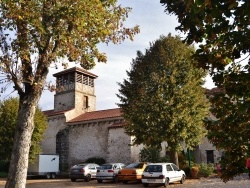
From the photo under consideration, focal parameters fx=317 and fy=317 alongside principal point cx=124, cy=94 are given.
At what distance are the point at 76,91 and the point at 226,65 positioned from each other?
132ft

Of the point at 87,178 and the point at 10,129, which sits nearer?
the point at 87,178

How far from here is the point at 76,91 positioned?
4469 centimetres

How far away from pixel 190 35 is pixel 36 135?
3126cm

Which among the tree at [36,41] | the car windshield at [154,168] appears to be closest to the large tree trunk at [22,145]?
the tree at [36,41]

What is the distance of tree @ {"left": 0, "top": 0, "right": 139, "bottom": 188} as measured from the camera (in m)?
8.87

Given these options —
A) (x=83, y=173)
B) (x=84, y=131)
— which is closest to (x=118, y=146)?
(x=84, y=131)

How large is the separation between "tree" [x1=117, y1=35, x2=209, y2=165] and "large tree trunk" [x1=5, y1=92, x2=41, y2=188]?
1476 centimetres

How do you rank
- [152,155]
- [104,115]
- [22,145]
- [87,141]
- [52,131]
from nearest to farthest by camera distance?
1. [22,145]
2. [152,155]
3. [87,141]
4. [104,115]
5. [52,131]

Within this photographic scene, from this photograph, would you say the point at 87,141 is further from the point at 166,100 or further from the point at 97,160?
the point at 166,100

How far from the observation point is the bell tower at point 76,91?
44.7 metres

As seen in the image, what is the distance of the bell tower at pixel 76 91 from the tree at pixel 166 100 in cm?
2031

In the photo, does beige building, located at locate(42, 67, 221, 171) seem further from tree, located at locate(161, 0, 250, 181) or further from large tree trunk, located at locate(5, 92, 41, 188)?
tree, located at locate(161, 0, 250, 181)

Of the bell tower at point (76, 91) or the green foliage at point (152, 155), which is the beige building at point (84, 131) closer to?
the bell tower at point (76, 91)

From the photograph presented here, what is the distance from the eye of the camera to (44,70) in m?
9.78
